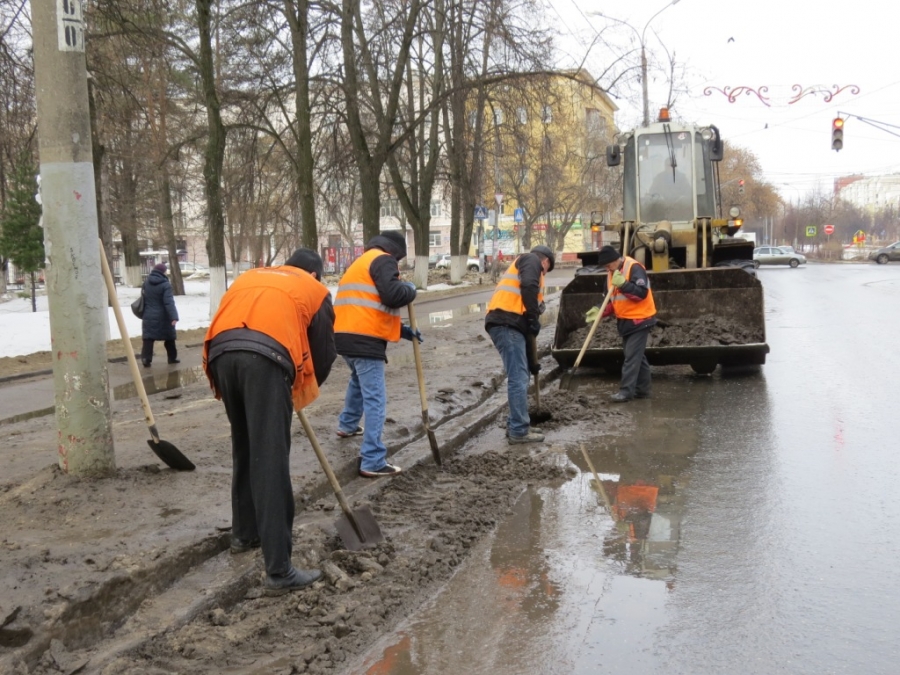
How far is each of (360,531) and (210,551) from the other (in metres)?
0.78

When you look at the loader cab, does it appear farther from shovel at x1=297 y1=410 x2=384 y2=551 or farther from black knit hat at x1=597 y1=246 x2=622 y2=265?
shovel at x1=297 y1=410 x2=384 y2=551

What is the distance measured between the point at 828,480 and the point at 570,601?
8.54 ft

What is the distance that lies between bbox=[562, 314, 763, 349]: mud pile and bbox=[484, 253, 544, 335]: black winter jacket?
2.76 metres

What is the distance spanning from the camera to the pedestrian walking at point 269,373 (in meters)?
3.89

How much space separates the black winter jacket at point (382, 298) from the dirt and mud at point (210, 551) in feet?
2.77

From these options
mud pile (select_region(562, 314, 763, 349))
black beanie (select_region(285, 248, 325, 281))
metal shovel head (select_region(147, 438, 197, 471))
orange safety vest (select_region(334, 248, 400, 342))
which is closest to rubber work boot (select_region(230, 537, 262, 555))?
metal shovel head (select_region(147, 438, 197, 471))

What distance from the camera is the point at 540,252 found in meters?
7.29

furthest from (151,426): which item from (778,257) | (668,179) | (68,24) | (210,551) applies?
(778,257)

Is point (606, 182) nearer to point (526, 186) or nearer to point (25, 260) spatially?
point (526, 186)

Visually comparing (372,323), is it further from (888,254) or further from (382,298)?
(888,254)

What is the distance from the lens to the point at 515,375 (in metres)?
7.22

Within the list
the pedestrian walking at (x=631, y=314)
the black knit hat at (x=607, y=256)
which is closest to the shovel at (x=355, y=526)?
the pedestrian walking at (x=631, y=314)

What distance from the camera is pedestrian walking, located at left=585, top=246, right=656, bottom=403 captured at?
8.77 metres

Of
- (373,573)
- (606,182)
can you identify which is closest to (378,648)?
(373,573)
